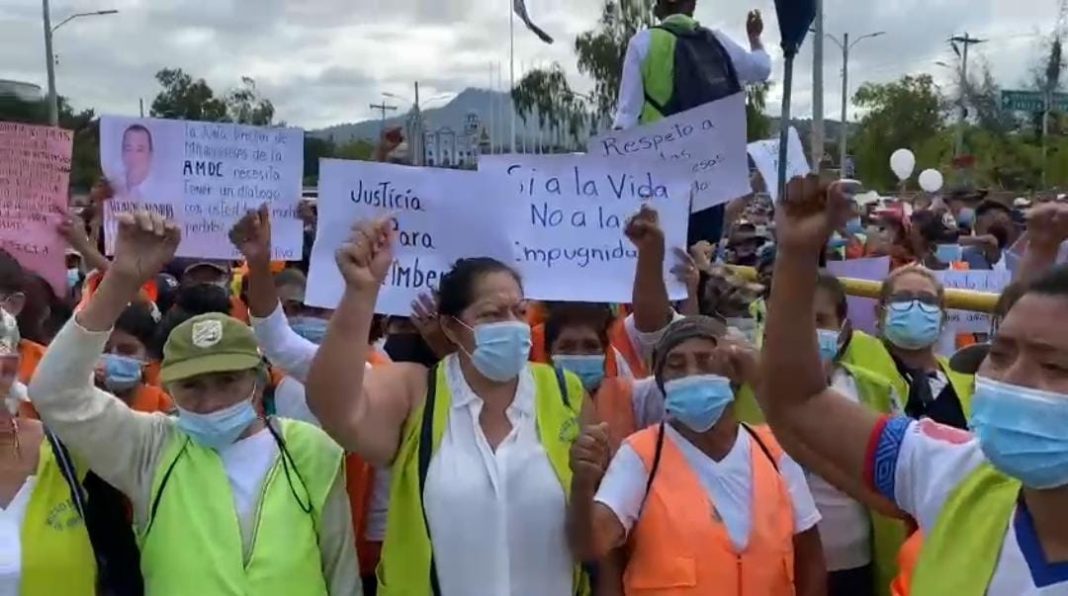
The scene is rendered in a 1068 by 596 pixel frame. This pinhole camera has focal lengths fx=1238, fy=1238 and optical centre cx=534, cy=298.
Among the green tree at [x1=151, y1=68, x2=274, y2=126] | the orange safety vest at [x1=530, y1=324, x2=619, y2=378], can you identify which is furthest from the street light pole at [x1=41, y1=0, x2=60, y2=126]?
the orange safety vest at [x1=530, y1=324, x2=619, y2=378]

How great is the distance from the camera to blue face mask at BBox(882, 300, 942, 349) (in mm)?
4230

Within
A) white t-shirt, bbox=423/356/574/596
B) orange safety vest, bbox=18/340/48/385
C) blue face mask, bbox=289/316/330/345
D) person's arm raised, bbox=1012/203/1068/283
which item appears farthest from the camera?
blue face mask, bbox=289/316/330/345

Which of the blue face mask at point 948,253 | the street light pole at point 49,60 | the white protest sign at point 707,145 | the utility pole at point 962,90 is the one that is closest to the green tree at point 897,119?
the utility pole at point 962,90

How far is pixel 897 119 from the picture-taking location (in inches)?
2082

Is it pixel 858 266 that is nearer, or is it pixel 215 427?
pixel 215 427

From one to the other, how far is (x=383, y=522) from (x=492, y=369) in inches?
25.6

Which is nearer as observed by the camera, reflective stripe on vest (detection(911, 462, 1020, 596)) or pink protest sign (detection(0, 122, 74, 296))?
reflective stripe on vest (detection(911, 462, 1020, 596))

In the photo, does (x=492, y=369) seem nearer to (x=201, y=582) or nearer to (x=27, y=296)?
(x=201, y=582)

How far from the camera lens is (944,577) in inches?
84.4

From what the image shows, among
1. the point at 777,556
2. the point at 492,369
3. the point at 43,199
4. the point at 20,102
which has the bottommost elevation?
the point at 777,556

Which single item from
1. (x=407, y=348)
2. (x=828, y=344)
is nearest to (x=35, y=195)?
(x=407, y=348)

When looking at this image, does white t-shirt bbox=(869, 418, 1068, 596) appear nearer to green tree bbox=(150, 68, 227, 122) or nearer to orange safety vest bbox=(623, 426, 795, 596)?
orange safety vest bbox=(623, 426, 795, 596)

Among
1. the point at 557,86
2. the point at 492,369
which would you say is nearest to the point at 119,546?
the point at 492,369

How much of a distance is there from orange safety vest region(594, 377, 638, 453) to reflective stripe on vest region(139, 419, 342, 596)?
976 mm
